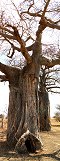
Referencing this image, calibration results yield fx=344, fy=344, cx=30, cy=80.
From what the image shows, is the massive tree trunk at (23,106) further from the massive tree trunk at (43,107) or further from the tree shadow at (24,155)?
the massive tree trunk at (43,107)

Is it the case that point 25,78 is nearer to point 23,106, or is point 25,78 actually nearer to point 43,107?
point 23,106

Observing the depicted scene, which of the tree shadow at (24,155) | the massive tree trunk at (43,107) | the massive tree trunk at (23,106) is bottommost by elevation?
the tree shadow at (24,155)

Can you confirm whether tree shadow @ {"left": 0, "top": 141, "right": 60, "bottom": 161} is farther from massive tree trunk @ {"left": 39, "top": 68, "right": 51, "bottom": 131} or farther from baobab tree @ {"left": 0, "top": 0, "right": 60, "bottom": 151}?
massive tree trunk @ {"left": 39, "top": 68, "right": 51, "bottom": 131}

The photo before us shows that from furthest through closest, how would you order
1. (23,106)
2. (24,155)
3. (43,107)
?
(43,107) → (23,106) → (24,155)

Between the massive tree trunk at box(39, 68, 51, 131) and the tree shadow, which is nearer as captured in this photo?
the tree shadow

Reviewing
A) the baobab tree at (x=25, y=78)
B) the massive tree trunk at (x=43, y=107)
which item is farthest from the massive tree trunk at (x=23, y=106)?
the massive tree trunk at (x=43, y=107)

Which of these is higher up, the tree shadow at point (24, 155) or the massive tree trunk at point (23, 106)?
the massive tree trunk at point (23, 106)

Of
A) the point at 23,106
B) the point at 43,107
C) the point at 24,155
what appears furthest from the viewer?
the point at 43,107

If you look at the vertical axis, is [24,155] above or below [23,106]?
below

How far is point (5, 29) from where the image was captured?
9.89 m

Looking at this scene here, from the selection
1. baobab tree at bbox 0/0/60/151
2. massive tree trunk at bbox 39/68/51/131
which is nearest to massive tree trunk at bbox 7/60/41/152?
baobab tree at bbox 0/0/60/151

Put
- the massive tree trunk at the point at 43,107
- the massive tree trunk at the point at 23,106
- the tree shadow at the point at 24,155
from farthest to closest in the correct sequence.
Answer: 1. the massive tree trunk at the point at 43,107
2. the massive tree trunk at the point at 23,106
3. the tree shadow at the point at 24,155

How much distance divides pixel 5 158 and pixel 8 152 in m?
1.00

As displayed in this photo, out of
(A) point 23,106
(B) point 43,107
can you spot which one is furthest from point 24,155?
(B) point 43,107
